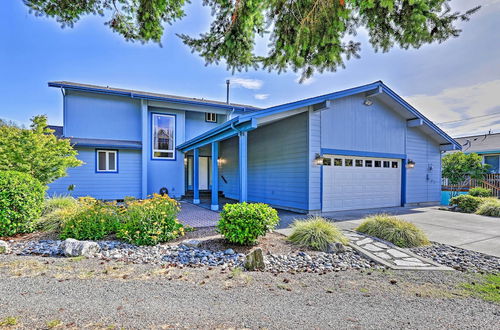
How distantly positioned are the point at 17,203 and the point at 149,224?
290cm

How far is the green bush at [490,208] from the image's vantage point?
873 centimetres

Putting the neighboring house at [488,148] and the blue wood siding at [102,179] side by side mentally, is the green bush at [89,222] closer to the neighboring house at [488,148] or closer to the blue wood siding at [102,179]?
the blue wood siding at [102,179]

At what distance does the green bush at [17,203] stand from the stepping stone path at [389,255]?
22.5ft

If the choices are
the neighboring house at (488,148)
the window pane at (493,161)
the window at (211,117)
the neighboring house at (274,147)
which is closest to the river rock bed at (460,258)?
the neighboring house at (274,147)

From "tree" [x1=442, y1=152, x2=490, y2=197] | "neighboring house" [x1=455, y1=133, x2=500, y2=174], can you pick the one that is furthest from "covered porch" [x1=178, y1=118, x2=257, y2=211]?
"neighboring house" [x1=455, y1=133, x2=500, y2=174]

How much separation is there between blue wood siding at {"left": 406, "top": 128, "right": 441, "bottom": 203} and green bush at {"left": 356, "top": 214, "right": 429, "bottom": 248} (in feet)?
21.7

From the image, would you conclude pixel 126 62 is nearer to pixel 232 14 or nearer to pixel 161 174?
pixel 161 174

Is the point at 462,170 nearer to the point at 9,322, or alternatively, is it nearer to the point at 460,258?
the point at 460,258

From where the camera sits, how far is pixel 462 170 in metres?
14.0

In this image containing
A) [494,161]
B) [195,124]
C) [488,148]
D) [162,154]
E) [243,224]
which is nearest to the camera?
[243,224]

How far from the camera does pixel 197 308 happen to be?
101 inches

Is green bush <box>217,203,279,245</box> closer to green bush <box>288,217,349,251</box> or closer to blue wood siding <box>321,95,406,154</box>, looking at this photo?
green bush <box>288,217,349,251</box>

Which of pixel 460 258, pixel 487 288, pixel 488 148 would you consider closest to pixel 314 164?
pixel 460 258

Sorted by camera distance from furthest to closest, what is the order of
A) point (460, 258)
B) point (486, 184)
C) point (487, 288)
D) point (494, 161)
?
1. point (494, 161)
2. point (486, 184)
3. point (460, 258)
4. point (487, 288)
